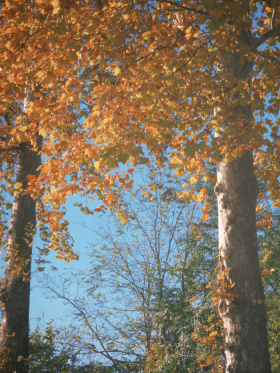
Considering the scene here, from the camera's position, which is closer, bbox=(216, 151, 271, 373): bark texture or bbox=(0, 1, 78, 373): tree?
bbox=(216, 151, 271, 373): bark texture

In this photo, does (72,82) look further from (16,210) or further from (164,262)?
(164,262)

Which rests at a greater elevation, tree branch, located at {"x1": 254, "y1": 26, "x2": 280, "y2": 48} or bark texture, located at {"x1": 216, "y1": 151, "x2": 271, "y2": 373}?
tree branch, located at {"x1": 254, "y1": 26, "x2": 280, "y2": 48}

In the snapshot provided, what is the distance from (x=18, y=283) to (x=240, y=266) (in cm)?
491

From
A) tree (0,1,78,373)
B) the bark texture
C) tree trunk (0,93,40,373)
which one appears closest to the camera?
→ the bark texture

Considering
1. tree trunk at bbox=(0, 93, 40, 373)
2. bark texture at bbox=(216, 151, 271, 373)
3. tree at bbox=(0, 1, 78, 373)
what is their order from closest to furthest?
bark texture at bbox=(216, 151, 271, 373) → tree at bbox=(0, 1, 78, 373) → tree trunk at bbox=(0, 93, 40, 373)

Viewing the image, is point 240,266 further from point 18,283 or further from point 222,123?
point 18,283

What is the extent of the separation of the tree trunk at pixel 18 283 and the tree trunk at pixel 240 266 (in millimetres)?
3747

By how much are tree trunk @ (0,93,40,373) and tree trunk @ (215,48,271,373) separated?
375cm

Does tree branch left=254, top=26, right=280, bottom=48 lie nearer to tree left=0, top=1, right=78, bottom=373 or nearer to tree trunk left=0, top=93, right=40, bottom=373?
tree left=0, top=1, right=78, bottom=373

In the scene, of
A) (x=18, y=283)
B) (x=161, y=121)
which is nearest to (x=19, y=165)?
(x=18, y=283)

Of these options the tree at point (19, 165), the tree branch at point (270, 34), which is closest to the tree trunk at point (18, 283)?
the tree at point (19, 165)

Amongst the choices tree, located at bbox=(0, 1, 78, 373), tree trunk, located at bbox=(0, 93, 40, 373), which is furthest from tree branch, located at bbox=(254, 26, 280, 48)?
tree trunk, located at bbox=(0, 93, 40, 373)

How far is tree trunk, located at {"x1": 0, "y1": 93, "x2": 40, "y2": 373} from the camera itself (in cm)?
674

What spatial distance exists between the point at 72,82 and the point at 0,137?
284cm
